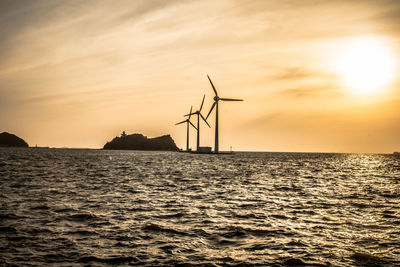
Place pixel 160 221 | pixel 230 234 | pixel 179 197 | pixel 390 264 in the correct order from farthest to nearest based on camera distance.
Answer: pixel 179 197
pixel 160 221
pixel 230 234
pixel 390 264

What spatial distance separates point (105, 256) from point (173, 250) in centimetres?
291

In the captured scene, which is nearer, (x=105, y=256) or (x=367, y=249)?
(x=105, y=256)

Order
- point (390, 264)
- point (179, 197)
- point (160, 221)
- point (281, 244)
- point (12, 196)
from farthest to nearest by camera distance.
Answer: point (179, 197) → point (12, 196) → point (160, 221) → point (281, 244) → point (390, 264)

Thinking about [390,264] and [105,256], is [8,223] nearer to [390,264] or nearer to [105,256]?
[105,256]

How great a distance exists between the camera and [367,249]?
15.0 meters

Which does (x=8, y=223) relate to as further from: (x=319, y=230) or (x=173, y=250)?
(x=319, y=230)

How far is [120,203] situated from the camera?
26312 millimetres

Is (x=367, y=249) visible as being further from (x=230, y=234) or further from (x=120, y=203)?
(x=120, y=203)

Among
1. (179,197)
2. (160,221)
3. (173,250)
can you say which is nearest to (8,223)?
(160,221)

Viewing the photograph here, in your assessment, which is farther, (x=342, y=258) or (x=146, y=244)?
(x=146, y=244)

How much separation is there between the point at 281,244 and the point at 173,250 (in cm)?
526

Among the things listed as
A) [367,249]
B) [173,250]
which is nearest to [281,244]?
[367,249]

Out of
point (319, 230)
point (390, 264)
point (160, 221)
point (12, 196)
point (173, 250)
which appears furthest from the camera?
point (12, 196)

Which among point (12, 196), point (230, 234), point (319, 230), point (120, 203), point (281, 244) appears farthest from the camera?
point (12, 196)
